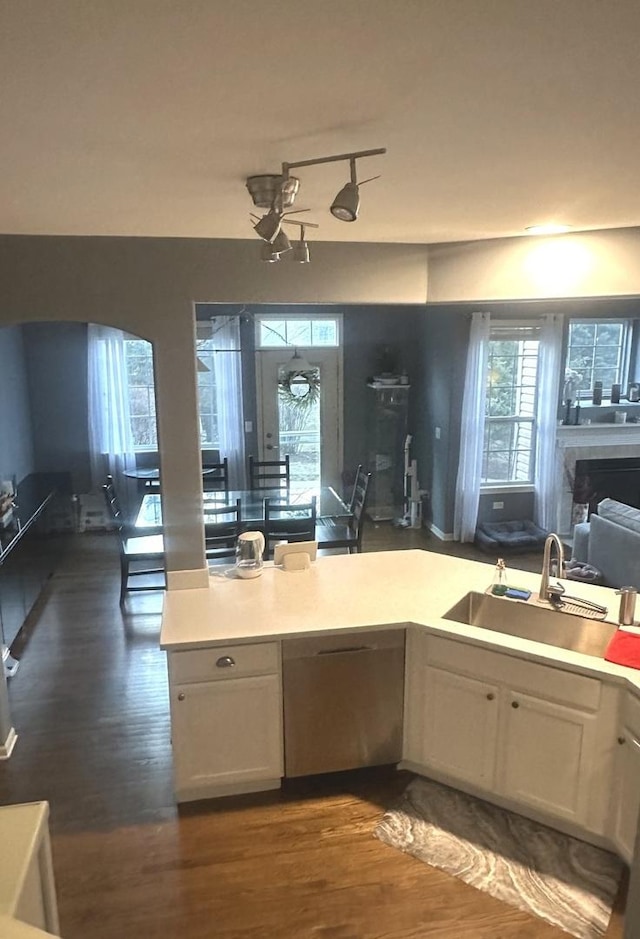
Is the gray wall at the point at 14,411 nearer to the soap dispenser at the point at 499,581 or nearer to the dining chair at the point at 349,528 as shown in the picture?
the dining chair at the point at 349,528

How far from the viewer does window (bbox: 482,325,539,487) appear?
251 inches

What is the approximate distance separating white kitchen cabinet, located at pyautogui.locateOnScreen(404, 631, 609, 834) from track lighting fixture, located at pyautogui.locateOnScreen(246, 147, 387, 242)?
188cm

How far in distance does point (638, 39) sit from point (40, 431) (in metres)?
6.79

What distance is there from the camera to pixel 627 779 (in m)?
2.45

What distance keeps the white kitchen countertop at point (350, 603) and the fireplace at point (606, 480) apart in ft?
11.8

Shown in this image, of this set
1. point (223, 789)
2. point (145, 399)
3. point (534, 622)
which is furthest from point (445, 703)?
point (145, 399)

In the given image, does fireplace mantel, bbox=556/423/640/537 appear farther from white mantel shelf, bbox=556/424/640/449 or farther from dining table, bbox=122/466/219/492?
dining table, bbox=122/466/219/492

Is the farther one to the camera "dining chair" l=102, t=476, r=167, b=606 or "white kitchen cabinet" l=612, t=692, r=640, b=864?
"dining chair" l=102, t=476, r=167, b=606

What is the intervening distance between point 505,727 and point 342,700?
70cm

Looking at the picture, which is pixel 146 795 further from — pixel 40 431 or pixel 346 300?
pixel 40 431

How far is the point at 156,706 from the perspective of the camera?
3707 millimetres

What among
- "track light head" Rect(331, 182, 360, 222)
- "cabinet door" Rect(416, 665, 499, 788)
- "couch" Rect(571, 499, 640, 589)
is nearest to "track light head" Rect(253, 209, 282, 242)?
"track light head" Rect(331, 182, 360, 222)

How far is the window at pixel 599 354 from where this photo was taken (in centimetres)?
671

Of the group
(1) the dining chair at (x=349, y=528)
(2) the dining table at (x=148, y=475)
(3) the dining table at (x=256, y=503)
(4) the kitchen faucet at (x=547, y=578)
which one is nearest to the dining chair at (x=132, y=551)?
(3) the dining table at (x=256, y=503)
